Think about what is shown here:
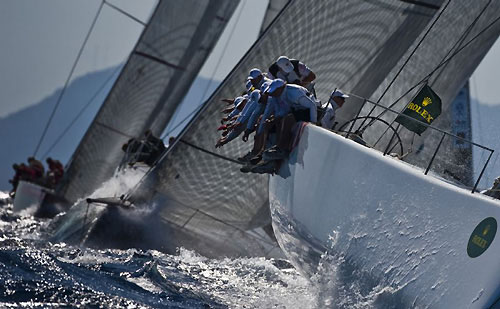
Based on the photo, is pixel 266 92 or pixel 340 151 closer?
pixel 340 151

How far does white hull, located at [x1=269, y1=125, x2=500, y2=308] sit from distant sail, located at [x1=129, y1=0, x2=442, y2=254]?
252cm

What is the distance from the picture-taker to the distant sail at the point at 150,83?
1187cm

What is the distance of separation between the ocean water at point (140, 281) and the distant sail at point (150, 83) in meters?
4.79

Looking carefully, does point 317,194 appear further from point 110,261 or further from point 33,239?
point 33,239

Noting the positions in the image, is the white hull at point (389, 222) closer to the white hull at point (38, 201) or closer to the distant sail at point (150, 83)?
the distant sail at point (150, 83)

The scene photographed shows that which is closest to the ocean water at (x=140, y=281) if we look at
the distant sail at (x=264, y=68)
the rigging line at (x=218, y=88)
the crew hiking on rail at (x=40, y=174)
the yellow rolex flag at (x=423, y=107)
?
the distant sail at (x=264, y=68)

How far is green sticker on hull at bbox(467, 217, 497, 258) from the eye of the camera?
13.0ft

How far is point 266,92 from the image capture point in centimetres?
545

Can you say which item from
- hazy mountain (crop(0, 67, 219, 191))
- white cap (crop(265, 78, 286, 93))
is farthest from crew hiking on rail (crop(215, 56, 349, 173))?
hazy mountain (crop(0, 67, 219, 191))

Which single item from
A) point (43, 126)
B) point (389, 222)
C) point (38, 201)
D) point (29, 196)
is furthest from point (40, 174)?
point (43, 126)

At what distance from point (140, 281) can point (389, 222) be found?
1662 millimetres

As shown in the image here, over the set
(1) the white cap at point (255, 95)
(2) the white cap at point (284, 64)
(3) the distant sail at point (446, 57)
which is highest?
(3) the distant sail at point (446, 57)

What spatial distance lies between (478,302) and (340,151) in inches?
44.8

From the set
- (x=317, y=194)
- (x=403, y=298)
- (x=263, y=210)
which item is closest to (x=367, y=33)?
(x=263, y=210)
